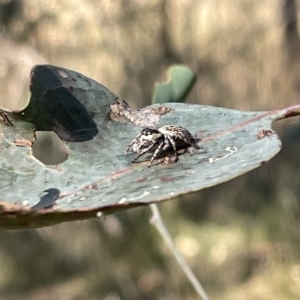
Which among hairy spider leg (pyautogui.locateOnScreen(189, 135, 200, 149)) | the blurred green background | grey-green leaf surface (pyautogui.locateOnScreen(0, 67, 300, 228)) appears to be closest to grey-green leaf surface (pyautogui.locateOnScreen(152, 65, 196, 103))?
grey-green leaf surface (pyautogui.locateOnScreen(0, 67, 300, 228))

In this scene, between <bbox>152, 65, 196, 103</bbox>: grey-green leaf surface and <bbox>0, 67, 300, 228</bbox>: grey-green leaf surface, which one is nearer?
<bbox>0, 67, 300, 228</bbox>: grey-green leaf surface

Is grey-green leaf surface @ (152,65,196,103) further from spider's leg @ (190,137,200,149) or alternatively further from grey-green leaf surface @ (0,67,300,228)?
spider's leg @ (190,137,200,149)

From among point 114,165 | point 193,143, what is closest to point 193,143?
point 193,143

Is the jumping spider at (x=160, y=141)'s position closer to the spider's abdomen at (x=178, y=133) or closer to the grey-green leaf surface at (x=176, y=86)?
the spider's abdomen at (x=178, y=133)

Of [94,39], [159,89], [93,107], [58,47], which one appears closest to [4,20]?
[58,47]

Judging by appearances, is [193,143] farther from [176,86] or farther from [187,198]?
[187,198]

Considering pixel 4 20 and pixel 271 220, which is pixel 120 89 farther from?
pixel 271 220

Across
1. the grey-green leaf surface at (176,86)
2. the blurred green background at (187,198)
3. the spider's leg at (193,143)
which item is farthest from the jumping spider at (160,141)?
the blurred green background at (187,198)
